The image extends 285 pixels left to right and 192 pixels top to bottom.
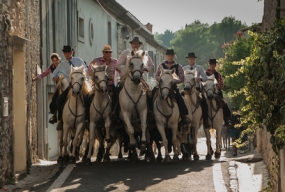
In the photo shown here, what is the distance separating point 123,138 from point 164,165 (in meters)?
2.51

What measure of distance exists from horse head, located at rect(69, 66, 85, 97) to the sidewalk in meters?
1.70

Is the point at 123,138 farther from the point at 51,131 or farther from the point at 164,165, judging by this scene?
the point at 51,131

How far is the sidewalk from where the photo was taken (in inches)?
475

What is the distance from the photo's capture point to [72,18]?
27.6 metres

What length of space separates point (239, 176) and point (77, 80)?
4104 millimetres

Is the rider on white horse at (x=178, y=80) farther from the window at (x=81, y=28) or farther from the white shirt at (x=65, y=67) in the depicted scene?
the window at (x=81, y=28)

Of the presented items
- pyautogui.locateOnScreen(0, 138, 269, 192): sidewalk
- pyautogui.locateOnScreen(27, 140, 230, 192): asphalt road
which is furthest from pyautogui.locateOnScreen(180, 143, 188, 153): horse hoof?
pyautogui.locateOnScreen(0, 138, 269, 192): sidewalk

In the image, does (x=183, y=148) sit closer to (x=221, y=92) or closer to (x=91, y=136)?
(x=91, y=136)

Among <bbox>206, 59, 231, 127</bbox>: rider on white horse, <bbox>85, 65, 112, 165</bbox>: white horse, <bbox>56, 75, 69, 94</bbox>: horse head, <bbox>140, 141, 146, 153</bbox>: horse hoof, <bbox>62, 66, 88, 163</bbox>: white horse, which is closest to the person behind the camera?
<bbox>140, 141, 146, 153</bbox>: horse hoof

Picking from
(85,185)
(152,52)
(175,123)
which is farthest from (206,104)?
(152,52)

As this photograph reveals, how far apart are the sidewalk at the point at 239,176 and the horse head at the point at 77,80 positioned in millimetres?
1700

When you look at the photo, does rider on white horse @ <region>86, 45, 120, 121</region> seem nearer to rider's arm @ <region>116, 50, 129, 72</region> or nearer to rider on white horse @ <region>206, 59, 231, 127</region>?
rider's arm @ <region>116, 50, 129, 72</region>

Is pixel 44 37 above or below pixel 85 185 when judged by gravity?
above

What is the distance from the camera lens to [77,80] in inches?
588
